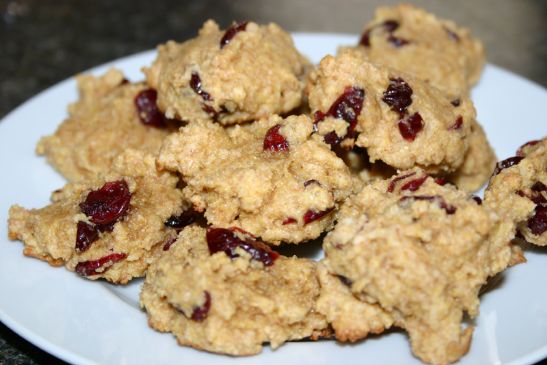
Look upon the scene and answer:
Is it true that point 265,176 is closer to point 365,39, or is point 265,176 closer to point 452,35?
point 365,39

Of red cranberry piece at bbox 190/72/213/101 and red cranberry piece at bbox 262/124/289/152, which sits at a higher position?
red cranberry piece at bbox 190/72/213/101

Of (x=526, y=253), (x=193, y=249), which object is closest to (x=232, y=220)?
(x=193, y=249)

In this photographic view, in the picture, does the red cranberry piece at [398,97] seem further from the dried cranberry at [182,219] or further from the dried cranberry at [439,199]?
the dried cranberry at [182,219]

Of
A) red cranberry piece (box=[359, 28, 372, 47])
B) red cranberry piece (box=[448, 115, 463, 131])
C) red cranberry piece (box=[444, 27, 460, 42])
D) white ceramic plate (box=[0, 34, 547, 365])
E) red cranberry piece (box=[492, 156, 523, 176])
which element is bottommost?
white ceramic plate (box=[0, 34, 547, 365])

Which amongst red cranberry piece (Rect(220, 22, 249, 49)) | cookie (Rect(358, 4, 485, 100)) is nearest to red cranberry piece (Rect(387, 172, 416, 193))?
cookie (Rect(358, 4, 485, 100))

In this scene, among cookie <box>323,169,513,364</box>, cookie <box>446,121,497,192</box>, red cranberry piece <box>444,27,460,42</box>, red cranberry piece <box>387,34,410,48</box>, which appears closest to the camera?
cookie <box>323,169,513,364</box>

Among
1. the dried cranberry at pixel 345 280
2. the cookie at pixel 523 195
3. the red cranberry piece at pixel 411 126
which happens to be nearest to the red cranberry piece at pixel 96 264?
the dried cranberry at pixel 345 280

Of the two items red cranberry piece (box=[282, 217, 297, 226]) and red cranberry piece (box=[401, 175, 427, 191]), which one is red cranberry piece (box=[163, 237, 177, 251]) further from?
red cranberry piece (box=[401, 175, 427, 191])
